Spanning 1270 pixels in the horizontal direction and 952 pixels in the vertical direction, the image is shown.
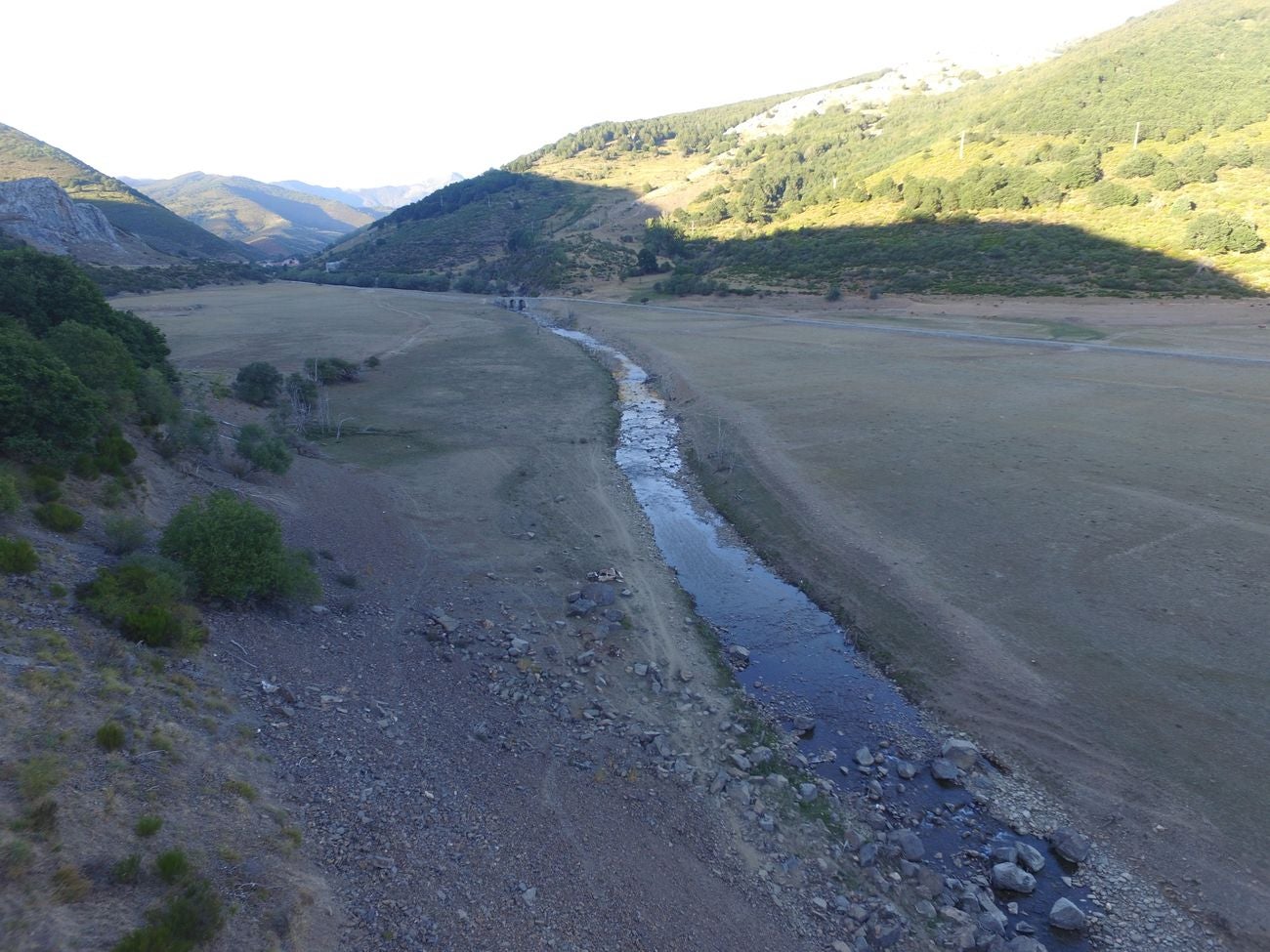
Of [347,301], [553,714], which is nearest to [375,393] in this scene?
[553,714]

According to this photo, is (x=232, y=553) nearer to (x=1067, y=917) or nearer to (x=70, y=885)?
(x=70, y=885)

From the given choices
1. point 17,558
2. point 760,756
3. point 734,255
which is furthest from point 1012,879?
point 734,255

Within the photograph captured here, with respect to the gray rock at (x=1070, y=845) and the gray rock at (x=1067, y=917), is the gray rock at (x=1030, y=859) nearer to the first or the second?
the gray rock at (x=1070, y=845)

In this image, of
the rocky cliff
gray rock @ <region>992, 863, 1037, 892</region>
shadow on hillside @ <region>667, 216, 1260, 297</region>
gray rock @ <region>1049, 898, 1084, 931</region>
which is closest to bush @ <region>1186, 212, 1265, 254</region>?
shadow on hillside @ <region>667, 216, 1260, 297</region>

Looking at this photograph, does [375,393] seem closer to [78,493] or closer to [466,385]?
[466,385]

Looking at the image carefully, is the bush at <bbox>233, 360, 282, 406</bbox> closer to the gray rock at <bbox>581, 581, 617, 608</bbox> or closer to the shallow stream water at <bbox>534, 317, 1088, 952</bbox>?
the shallow stream water at <bbox>534, 317, 1088, 952</bbox>

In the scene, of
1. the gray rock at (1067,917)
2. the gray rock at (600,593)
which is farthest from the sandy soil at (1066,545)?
the gray rock at (600,593)

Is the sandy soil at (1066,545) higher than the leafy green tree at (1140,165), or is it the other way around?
the leafy green tree at (1140,165)
